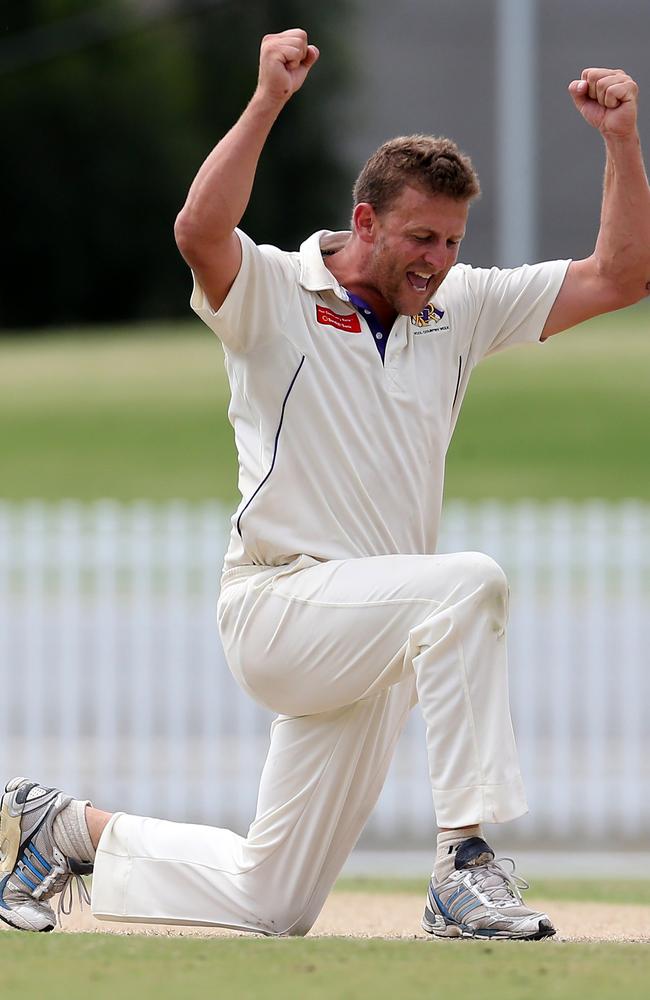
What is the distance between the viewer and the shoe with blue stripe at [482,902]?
13.9 feet

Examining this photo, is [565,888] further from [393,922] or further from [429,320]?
[429,320]

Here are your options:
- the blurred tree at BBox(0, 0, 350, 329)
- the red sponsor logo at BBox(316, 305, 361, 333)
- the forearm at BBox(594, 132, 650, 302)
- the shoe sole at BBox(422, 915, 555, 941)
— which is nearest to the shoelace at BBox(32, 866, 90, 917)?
the shoe sole at BBox(422, 915, 555, 941)

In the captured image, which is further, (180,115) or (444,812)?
(180,115)

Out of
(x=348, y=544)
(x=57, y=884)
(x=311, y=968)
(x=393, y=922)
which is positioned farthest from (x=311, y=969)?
(x=393, y=922)

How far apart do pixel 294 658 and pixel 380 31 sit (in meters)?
44.8

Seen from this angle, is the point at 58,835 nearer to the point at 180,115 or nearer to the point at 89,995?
the point at 89,995

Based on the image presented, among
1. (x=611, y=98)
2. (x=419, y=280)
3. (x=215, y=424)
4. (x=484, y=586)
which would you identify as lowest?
(x=484, y=586)

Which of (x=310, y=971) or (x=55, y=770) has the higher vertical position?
(x=310, y=971)

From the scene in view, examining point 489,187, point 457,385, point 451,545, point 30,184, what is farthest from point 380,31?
point 457,385

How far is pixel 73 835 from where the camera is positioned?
4.95 meters

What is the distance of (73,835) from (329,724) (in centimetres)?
79

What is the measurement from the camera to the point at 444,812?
14.1 ft

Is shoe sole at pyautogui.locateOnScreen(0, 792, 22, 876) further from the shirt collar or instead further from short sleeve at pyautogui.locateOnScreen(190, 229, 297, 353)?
the shirt collar

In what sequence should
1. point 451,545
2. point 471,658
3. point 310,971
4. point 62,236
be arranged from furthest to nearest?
point 62,236 < point 451,545 < point 471,658 < point 310,971
